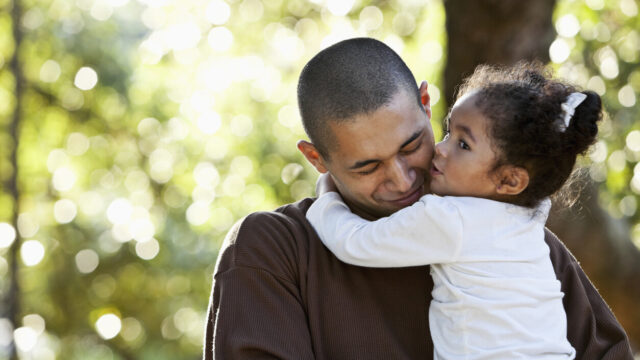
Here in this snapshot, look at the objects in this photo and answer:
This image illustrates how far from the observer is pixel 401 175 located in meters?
2.82

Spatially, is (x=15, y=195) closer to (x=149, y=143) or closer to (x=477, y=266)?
(x=477, y=266)

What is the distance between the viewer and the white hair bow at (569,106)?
257 centimetres

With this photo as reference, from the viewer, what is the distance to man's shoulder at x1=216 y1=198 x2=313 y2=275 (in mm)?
2633

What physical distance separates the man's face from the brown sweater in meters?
0.26

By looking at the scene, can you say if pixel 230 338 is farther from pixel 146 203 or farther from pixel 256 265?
pixel 146 203

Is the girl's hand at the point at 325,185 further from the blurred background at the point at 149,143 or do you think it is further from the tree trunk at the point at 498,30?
the blurred background at the point at 149,143

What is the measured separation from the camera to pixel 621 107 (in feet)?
29.7

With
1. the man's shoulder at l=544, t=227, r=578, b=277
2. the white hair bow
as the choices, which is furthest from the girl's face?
the man's shoulder at l=544, t=227, r=578, b=277

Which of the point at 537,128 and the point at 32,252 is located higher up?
the point at 537,128

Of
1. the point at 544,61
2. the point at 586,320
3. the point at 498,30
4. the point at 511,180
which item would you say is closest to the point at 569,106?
the point at 511,180

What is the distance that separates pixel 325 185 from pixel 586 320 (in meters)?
1.05

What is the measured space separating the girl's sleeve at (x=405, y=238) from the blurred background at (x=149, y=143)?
25.5 ft

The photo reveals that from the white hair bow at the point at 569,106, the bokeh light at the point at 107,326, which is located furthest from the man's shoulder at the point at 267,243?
the bokeh light at the point at 107,326

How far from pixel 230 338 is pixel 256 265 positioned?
253 millimetres
